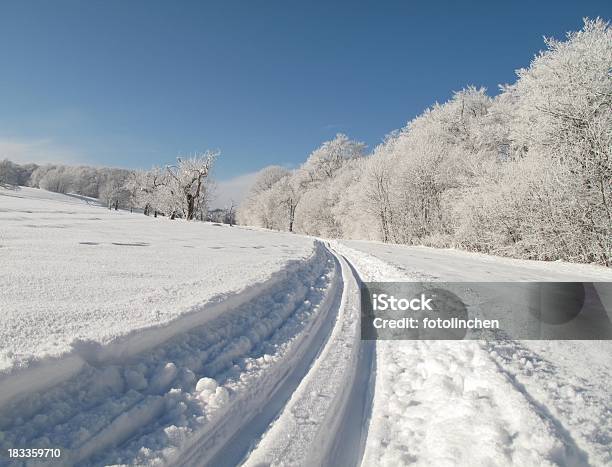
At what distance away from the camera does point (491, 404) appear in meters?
2.13

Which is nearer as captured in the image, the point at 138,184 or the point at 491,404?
the point at 491,404

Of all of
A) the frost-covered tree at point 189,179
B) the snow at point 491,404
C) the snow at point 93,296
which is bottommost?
the snow at point 491,404

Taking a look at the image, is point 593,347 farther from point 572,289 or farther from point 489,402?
point 572,289

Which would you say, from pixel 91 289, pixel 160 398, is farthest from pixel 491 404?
pixel 91 289

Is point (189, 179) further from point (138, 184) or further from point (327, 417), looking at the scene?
point (327, 417)

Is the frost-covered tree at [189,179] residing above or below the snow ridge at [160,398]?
above

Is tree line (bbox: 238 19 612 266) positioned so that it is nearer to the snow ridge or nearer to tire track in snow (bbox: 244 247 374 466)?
tire track in snow (bbox: 244 247 374 466)

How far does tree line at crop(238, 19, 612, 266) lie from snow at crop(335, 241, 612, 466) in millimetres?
11373

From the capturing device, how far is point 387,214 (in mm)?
28547

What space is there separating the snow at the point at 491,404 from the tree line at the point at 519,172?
448 inches

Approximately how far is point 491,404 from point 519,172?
1585 cm

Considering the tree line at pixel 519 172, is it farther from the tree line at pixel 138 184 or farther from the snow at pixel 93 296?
the tree line at pixel 138 184

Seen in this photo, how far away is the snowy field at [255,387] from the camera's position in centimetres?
173

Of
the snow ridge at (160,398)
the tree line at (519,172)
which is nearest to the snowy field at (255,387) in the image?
the snow ridge at (160,398)
